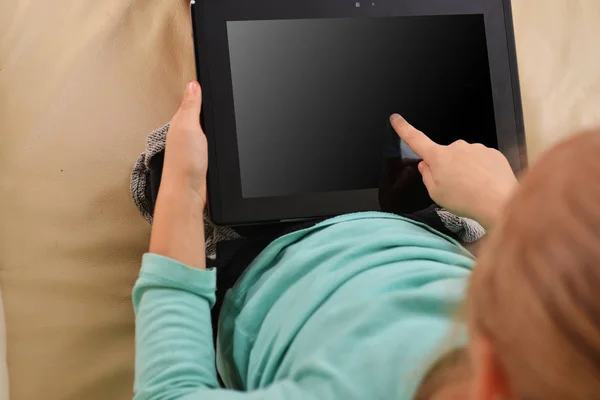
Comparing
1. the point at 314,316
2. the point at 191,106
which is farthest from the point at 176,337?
the point at 191,106

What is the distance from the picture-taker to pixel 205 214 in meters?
0.68

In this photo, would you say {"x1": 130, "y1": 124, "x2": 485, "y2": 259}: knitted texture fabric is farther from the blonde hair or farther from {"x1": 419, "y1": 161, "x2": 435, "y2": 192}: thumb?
the blonde hair

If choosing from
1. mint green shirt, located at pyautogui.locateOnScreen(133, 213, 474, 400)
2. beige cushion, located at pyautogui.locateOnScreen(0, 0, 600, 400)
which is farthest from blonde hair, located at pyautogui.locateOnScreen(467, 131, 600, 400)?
beige cushion, located at pyautogui.locateOnScreen(0, 0, 600, 400)

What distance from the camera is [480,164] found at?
24.7 inches

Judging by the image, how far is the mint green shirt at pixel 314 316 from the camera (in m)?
0.43

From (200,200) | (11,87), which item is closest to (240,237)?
(200,200)

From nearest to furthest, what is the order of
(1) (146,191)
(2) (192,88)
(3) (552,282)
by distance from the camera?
1. (3) (552,282)
2. (2) (192,88)
3. (1) (146,191)

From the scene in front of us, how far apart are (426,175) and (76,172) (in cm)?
40

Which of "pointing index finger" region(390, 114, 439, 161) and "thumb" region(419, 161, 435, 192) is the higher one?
"pointing index finger" region(390, 114, 439, 161)

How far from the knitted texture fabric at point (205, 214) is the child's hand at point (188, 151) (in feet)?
0.22

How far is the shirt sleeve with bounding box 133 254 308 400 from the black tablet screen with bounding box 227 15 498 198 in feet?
0.39

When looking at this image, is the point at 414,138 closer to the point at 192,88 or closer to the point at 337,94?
the point at 337,94

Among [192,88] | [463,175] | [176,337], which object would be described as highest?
[192,88]

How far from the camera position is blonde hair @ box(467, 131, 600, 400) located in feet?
0.85
